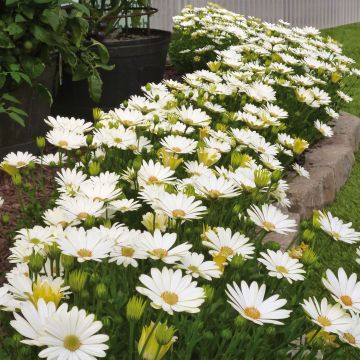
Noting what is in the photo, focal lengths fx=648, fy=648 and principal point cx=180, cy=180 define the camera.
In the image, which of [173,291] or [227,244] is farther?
[227,244]

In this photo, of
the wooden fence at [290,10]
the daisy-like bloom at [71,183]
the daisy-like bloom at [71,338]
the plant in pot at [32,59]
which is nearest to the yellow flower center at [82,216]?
the daisy-like bloom at [71,183]

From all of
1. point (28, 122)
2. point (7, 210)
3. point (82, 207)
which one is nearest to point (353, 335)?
point (82, 207)

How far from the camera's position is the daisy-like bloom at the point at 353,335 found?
1.42 metres

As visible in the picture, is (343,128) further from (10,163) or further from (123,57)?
(10,163)

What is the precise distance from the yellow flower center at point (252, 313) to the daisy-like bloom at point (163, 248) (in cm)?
18

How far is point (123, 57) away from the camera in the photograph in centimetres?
412

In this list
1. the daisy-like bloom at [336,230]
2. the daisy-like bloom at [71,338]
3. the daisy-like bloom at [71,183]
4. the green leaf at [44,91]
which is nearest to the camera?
the daisy-like bloom at [71,338]

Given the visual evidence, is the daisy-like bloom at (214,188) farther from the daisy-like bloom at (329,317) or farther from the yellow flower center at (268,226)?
the daisy-like bloom at (329,317)

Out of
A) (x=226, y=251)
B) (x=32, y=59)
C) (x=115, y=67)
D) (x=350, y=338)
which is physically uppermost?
(x=32, y=59)

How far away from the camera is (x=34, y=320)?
1136 millimetres

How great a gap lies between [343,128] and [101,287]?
367cm

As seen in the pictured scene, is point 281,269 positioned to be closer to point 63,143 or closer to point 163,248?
point 163,248

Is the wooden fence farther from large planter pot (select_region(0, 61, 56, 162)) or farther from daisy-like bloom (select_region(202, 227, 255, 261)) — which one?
daisy-like bloom (select_region(202, 227, 255, 261))

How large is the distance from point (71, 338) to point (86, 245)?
14.0 inches
